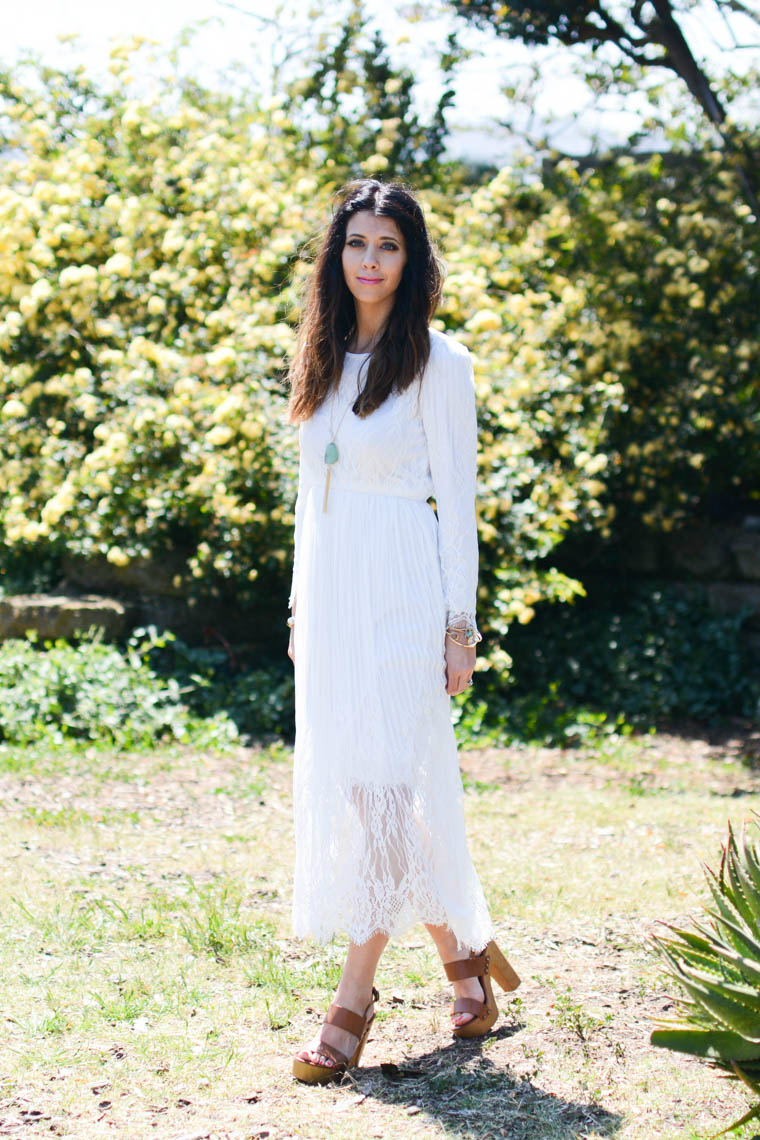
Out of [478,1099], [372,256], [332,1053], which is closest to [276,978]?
[332,1053]

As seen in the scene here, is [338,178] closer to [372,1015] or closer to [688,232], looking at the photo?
[688,232]

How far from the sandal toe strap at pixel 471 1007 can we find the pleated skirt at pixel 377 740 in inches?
6.2

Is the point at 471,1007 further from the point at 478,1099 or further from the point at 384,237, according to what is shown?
the point at 384,237

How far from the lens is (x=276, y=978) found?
326cm

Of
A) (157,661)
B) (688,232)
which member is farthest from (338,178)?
(157,661)

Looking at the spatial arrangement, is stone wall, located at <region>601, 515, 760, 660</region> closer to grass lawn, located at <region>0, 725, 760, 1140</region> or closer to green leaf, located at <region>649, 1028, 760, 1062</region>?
grass lawn, located at <region>0, 725, 760, 1140</region>

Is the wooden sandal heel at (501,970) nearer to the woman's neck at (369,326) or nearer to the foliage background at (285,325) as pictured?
the woman's neck at (369,326)

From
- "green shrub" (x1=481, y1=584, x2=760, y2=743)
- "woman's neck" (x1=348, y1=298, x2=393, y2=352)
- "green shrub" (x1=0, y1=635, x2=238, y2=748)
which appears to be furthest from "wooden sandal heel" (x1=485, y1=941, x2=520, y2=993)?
"green shrub" (x1=481, y1=584, x2=760, y2=743)

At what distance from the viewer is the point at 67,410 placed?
7168 mm

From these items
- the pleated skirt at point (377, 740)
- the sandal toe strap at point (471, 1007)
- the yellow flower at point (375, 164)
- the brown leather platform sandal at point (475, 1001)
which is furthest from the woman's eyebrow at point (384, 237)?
the yellow flower at point (375, 164)

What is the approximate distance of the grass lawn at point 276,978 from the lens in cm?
260

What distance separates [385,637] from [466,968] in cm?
83

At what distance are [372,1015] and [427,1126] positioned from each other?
0.32 m

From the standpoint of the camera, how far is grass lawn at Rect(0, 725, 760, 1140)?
260 cm
